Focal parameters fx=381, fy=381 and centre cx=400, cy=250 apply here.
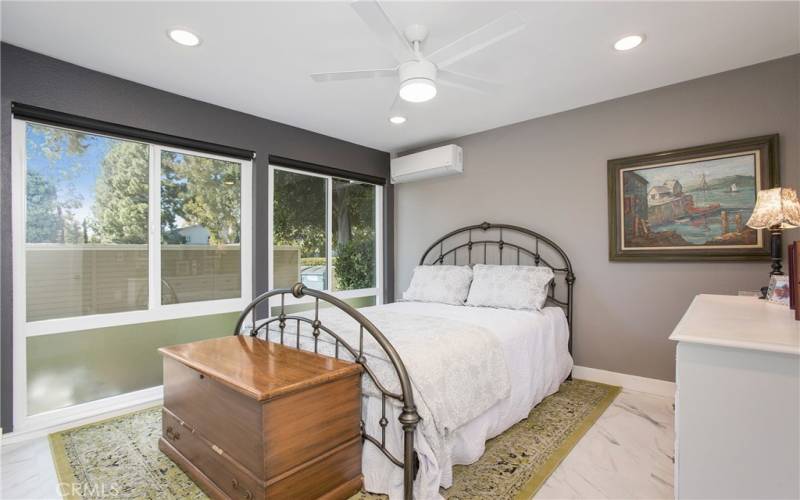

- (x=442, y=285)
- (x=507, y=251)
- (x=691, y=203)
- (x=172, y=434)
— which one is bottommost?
(x=172, y=434)

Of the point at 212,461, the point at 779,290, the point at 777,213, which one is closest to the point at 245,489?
the point at 212,461

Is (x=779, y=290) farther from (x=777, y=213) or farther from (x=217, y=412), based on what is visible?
(x=217, y=412)

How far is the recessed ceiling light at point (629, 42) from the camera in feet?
7.53

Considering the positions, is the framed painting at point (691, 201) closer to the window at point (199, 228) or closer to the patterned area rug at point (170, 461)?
the patterned area rug at point (170, 461)

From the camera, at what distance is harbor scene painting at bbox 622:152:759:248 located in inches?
106

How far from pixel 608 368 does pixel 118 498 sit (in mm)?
3454

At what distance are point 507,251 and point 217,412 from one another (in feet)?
9.86

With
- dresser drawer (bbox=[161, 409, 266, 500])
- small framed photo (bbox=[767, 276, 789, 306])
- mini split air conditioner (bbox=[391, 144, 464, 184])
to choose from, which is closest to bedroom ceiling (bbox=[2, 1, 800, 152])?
mini split air conditioner (bbox=[391, 144, 464, 184])

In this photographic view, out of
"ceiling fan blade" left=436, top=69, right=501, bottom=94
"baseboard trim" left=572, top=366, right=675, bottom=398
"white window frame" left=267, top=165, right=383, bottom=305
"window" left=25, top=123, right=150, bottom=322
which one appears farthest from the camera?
"white window frame" left=267, top=165, right=383, bottom=305

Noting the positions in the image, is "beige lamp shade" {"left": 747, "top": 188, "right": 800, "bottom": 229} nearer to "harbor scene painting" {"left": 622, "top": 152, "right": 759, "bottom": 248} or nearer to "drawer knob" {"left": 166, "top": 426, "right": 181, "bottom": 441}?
"harbor scene painting" {"left": 622, "top": 152, "right": 759, "bottom": 248}

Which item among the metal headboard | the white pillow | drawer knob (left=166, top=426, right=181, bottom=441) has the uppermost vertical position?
the metal headboard

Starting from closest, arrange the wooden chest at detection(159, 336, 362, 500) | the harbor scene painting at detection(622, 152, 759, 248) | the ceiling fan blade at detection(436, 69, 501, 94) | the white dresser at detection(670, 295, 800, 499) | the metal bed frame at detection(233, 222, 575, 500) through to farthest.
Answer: the white dresser at detection(670, 295, 800, 499), the wooden chest at detection(159, 336, 362, 500), the metal bed frame at detection(233, 222, 575, 500), the ceiling fan blade at detection(436, 69, 501, 94), the harbor scene painting at detection(622, 152, 759, 248)

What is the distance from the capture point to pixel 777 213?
6.60 feet
